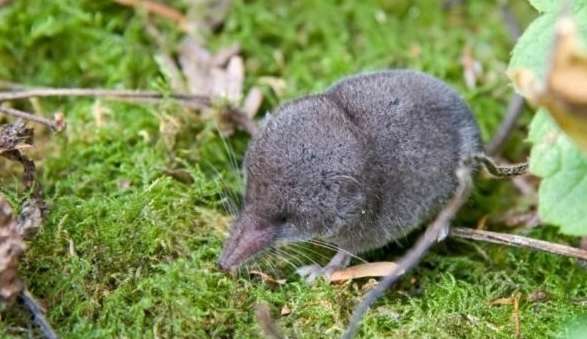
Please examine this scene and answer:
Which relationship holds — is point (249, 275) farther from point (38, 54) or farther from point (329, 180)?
point (38, 54)

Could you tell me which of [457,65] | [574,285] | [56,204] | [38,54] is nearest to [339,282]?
[574,285]

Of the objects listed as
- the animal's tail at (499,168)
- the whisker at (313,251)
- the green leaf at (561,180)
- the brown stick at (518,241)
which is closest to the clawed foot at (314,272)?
the whisker at (313,251)

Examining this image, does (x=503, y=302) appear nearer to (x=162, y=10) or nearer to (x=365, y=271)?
(x=365, y=271)

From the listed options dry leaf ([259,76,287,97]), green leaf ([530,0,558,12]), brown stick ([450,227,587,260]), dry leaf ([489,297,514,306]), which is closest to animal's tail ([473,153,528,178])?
brown stick ([450,227,587,260])

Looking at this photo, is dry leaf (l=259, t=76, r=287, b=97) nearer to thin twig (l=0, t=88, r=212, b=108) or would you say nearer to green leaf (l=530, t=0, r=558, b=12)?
thin twig (l=0, t=88, r=212, b=108)

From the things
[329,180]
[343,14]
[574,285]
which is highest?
[343,14]

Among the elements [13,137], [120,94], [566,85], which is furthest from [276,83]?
[566,85]
